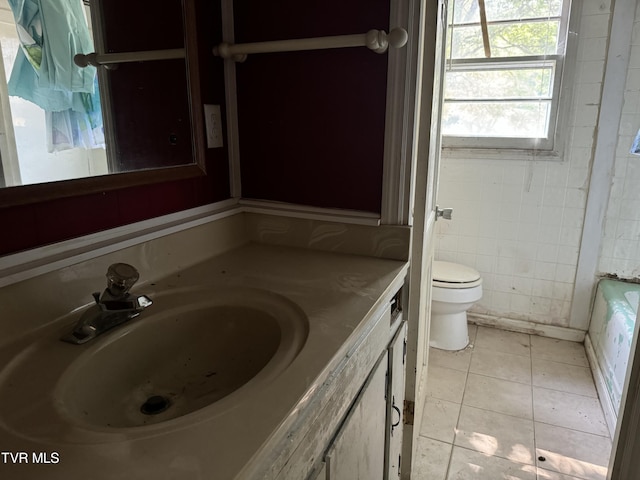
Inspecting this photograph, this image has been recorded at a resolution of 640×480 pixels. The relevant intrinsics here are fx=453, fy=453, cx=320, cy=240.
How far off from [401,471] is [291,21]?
1.55 meters

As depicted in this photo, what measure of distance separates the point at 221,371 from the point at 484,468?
49.7 inches

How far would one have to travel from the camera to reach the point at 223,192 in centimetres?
141

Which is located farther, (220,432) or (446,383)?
(446,383)

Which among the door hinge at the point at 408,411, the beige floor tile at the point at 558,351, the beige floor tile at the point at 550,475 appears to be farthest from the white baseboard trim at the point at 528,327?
the door hinge at the point at 408,411

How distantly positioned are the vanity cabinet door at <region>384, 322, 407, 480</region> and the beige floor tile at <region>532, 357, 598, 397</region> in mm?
1174

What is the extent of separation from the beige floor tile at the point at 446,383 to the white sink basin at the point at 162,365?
1.48 metres

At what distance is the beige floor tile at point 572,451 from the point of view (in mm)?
1698

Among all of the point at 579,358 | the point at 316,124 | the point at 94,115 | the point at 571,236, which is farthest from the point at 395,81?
the point at 579,358

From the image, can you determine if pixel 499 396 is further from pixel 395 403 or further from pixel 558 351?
pixel 395 403

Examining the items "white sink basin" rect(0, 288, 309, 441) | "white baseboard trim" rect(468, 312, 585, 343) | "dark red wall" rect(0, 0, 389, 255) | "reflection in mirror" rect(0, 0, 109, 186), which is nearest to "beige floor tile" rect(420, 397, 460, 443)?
"white baseboard trim" rect(468, 312, 585, 343)

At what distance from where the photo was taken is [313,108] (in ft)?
4.39

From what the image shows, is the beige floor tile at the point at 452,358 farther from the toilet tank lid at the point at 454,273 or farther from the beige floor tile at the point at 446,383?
the toilet tank lid at the point at 454,273

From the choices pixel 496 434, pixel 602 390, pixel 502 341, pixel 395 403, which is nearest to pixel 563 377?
pixel 602 390

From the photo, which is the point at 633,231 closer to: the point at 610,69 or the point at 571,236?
the point at 571,236
